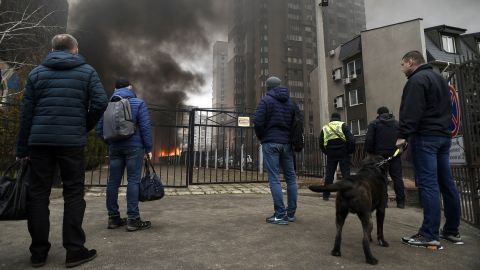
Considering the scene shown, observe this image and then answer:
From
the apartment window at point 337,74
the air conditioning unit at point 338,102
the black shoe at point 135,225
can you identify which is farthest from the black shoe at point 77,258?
the apartment window at point 337,74

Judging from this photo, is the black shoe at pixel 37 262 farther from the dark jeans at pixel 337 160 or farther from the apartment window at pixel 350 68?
the apartment window at pixel 350 68

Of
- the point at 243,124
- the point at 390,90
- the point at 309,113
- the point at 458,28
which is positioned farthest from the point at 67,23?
the point at 309,113

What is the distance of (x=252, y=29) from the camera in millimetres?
90562

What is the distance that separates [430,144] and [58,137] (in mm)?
3735

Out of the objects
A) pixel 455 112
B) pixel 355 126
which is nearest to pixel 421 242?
pixel 455 112

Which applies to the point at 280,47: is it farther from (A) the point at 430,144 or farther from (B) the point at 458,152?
(A) the point at 430,144

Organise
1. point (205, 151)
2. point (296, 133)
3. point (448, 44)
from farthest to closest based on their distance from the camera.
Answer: point (448, 44), point (205, 151), point (296, 133)

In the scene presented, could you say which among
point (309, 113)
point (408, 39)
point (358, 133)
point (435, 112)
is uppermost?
point (309, 113)

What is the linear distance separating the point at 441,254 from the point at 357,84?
27.9m

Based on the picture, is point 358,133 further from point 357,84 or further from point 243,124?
point 243,124

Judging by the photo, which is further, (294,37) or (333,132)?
(294,37)

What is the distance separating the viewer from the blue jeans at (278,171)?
420 cm

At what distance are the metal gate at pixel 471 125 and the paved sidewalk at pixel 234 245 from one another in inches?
22.0

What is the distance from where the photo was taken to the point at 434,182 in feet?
10.8
